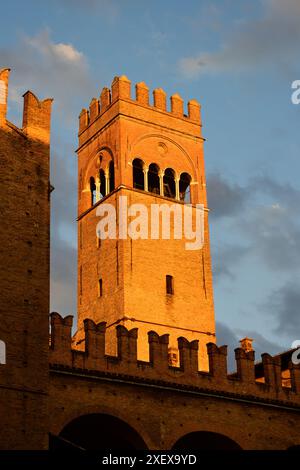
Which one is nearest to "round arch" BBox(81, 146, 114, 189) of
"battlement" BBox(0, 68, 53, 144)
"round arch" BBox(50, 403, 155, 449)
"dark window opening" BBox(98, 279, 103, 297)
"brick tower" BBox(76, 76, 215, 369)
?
"brick tower" BBox(76, 76, 215, 369)

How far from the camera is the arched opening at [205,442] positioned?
22703mm

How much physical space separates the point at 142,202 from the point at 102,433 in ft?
45.9

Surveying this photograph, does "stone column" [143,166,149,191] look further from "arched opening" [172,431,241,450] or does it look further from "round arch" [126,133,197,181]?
"arched opening" [172,431,241,450]

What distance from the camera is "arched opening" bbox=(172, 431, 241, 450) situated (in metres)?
22.7

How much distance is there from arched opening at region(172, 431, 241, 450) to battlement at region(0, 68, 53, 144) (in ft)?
27.8

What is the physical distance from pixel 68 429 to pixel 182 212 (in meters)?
15.5

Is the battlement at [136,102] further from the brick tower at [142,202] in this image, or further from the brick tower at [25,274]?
the brick tower at [25,274]

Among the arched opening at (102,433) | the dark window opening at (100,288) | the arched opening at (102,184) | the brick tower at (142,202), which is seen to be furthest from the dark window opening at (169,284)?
the arched opening at (102,433)

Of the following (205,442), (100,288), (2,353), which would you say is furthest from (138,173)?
(2,353)

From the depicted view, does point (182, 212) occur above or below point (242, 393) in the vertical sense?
above

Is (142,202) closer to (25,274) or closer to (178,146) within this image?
(178,146)

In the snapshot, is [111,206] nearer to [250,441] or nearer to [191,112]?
[191,112]

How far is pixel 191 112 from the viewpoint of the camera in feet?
126
